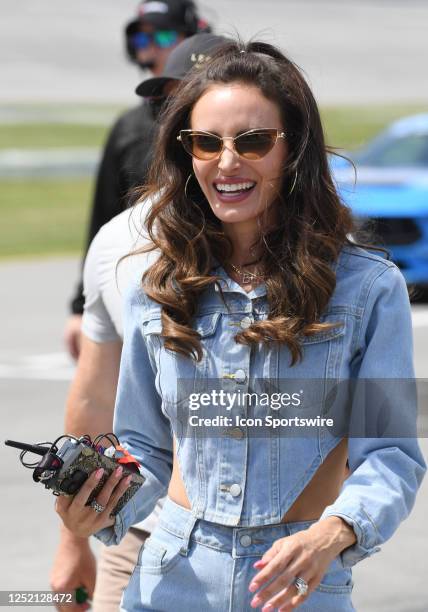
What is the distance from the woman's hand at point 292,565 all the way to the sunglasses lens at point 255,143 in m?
0.75

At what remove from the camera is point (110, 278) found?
346 cm

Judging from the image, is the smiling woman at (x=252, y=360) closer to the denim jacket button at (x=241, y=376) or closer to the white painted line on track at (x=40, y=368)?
the denim jacket button at (x=241, y=376)

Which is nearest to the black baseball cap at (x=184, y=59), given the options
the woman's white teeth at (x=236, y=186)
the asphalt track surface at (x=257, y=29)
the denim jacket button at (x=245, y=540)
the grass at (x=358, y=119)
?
the woman's white teeth at (x=236, y=186)

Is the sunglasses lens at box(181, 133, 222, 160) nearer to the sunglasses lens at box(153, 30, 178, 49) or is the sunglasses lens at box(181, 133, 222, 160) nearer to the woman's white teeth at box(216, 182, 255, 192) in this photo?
the woman's white teeth at box(216, 182, 255, 192)

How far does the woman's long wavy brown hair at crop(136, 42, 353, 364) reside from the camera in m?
2.69

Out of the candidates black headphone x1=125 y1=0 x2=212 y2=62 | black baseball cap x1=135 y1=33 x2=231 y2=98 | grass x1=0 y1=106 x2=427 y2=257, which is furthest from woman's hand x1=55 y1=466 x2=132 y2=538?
grass x1=0 y1=106 x2=427 y2=257

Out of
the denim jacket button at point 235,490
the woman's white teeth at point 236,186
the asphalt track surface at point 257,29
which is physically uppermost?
the woman's white teeth at point 236,186

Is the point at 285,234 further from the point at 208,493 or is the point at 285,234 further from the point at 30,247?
the point at 30,247

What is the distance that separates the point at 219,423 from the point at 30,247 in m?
13.8

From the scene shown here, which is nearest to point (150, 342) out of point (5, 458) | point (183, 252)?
point (183, 252)

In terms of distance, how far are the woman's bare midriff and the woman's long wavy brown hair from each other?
0.69 ft

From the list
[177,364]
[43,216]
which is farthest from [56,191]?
[177,364]

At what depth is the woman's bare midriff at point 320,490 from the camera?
8.76ft

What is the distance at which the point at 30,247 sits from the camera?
53.7 feet
